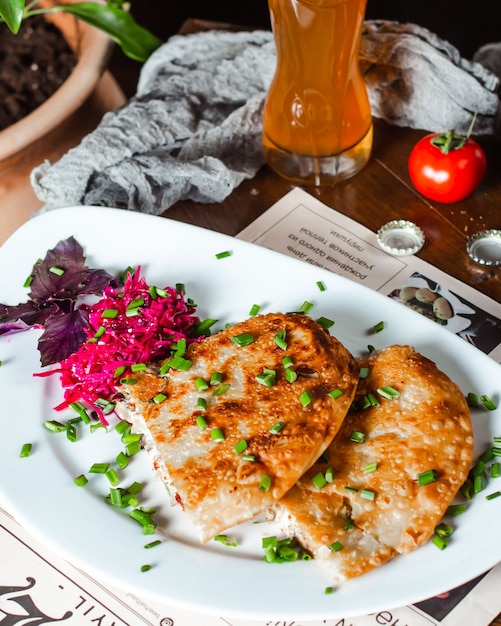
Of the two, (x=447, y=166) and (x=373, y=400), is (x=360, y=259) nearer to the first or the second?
(x=447, y=166)

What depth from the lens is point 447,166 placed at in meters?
2.90

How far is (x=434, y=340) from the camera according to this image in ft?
7.88

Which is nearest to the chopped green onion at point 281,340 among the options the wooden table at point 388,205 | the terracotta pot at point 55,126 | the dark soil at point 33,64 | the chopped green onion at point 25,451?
the chopped green onion at point 25,451

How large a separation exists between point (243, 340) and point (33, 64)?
221 cm

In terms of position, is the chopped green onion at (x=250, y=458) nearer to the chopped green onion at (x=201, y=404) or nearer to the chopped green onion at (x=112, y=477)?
the chopped green onion at (x=201, y=404)

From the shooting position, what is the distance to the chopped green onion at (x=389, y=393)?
213 cm

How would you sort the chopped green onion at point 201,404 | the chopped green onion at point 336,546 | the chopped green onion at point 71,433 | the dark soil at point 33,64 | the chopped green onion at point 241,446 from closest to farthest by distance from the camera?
1. the chopped green onion at point 336,546
2. the chopped green onion at point 241,446
3. the chopped green onion at point 201,404
4. the chopped green onion at point 71,433
5. the dark soil at point 33,64

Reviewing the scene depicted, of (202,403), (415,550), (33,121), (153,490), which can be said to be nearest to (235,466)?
(202,403)

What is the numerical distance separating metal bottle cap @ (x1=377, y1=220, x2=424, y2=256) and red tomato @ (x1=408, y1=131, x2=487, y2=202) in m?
0.18

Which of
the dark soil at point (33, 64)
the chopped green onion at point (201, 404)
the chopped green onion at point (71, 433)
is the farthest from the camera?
the dark soil at point (33, 64)

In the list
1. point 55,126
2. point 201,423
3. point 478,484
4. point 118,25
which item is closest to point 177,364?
point 201,423

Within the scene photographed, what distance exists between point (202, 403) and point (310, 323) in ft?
1.35

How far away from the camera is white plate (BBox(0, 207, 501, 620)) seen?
1911 mm

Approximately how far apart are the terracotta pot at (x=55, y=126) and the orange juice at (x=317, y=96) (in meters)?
0.79
